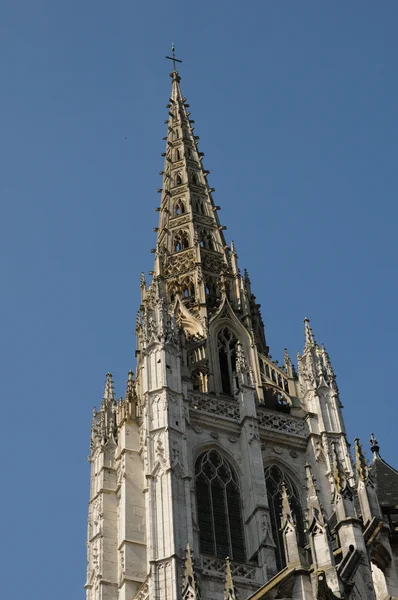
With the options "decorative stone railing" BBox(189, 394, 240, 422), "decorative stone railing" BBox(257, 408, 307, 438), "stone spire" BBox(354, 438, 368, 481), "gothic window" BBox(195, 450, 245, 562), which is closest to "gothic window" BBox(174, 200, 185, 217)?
"decorative stone railing" BBox(189, 394, 240, 422)

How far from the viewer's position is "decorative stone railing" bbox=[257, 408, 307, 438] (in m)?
39.5

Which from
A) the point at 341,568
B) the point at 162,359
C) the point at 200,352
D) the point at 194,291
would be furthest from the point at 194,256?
the point at 341,568

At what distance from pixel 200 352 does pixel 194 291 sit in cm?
427

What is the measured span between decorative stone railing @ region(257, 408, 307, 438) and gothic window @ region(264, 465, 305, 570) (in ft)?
4.91

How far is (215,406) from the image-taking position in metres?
→ 39.4

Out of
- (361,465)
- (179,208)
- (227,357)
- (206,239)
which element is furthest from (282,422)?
(361,465)

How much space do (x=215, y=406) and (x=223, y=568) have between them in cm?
693

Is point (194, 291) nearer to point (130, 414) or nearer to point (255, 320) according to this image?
point (255, 320)

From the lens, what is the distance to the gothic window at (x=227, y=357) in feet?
138

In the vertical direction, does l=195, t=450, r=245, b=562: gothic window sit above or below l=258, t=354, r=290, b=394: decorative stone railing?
below

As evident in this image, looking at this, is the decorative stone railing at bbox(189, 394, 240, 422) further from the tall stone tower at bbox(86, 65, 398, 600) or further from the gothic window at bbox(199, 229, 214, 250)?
the gothic window at bbox(199, 229, 214, 250)

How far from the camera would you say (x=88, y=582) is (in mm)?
36344

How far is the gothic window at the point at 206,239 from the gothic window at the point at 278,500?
13.1 meters

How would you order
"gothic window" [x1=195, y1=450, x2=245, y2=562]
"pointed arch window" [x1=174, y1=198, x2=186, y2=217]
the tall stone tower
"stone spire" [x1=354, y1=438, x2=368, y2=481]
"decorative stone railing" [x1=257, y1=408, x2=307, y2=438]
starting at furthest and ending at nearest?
"pointed arch window" [x1=174, y1=198, x2=186, y2=217] → "decorative stone railing" [x1=257, y1=408, x2=307, y2=438] → "gothic window" [x1=195, y1=450, x2=245, y2=562] → the tall stone tower → "stone spire" [x1=354, y1=438, x2=368, y2=481]
